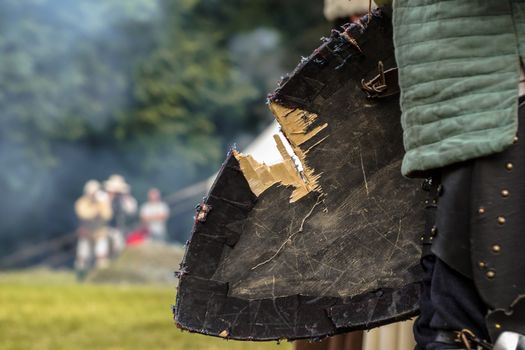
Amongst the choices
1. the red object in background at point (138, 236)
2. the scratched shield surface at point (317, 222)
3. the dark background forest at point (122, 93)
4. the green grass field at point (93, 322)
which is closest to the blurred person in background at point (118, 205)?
the red object in background at point (138, 236)

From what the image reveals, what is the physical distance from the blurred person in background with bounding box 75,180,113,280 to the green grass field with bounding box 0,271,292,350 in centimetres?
674

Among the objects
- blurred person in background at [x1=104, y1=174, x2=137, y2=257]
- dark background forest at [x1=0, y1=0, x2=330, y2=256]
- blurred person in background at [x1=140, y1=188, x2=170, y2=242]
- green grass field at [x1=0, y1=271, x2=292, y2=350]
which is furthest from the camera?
dark background forest at [x1=0, y1=0, x2=330, y2=256]

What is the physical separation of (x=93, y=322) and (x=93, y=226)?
1036 centimetres

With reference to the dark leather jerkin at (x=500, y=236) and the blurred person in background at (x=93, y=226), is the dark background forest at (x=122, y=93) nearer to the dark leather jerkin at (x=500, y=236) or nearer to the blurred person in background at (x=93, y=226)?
the blurred person in background at (x=93, y=226)

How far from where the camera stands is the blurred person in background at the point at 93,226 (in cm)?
1692

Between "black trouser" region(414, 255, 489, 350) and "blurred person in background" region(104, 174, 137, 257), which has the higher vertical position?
"blurred person in background" region(104, 174, 137, 257)

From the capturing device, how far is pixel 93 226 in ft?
56.9

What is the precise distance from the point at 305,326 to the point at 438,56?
2.12 feet

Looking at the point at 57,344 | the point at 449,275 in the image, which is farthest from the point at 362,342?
the point at 57,344

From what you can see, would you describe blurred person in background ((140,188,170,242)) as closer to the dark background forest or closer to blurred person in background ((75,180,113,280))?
blurred person in background ((75,180,113,280))

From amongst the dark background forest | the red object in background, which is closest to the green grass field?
the red object in background

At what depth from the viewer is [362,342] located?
296 centimetres

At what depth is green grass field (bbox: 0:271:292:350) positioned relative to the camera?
228 inches

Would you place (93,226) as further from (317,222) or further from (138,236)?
(317,222)
